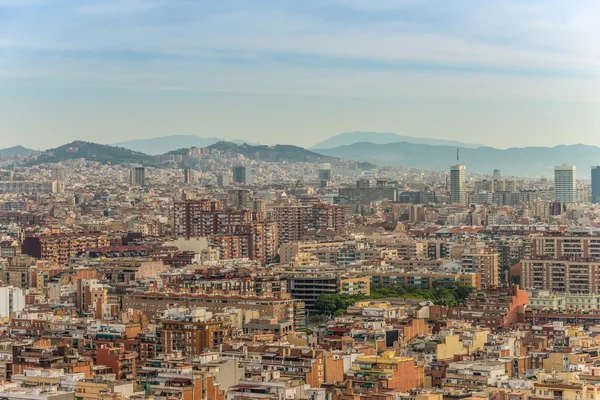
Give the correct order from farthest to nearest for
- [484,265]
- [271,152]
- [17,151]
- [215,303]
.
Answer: [271,152] < [17,151] < [484,265] < [215,303]

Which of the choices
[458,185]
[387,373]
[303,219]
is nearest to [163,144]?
[458,185]

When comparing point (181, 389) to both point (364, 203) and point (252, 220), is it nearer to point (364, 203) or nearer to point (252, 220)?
point (252, 220)

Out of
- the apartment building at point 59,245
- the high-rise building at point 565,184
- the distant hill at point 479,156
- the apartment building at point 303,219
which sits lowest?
the apartment building at point 59,245

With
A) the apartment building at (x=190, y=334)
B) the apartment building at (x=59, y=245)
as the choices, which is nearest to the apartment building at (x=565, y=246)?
the apartment building at (x=59, y=245)

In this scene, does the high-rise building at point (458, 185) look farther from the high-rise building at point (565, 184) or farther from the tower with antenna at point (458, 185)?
the high-rise building at point (565, 184)

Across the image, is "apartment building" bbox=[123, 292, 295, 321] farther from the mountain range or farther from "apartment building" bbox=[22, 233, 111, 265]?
the mountain range

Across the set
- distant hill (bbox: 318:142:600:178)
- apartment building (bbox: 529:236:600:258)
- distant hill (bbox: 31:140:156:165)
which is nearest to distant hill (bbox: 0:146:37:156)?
distant hill (bbox: 31:140:156:165)

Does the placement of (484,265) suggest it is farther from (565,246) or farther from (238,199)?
(238,199)
